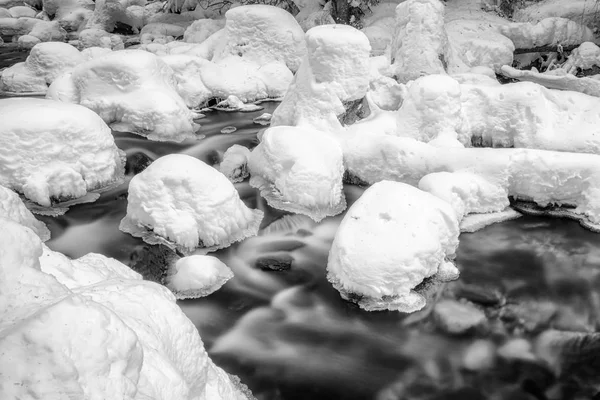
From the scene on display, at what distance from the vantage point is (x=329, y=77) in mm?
6215

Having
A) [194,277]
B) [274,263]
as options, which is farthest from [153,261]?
[274,263]

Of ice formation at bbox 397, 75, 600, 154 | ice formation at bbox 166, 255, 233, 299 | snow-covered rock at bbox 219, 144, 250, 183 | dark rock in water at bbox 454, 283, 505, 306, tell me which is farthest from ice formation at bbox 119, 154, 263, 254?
ice formation at bbox 397, 75, 600, 154

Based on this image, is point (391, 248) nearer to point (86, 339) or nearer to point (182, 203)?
point (182, 203)

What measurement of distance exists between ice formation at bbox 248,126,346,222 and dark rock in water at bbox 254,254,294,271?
745 mm

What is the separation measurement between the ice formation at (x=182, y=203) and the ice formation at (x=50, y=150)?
1.00 m

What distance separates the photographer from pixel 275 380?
3.54 m

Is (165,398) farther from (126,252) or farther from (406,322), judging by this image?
(126,252)

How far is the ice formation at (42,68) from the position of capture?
858cm

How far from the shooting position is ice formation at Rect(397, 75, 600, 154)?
5973 millimetres

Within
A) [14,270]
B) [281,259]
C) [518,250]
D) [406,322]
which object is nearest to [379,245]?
[406,322]

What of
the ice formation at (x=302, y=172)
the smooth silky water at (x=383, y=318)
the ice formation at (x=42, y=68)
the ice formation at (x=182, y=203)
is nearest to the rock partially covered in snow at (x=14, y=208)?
the smooth silky water at (x=383, y=318)

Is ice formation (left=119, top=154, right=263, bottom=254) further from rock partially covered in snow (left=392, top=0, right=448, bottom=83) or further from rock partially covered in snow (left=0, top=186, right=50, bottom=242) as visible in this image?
rock partially covered in snow (left=392, top=0, right=448, bottom=83)

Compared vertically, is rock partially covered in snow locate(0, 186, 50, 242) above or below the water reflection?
above

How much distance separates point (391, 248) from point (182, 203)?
6.11 ft
